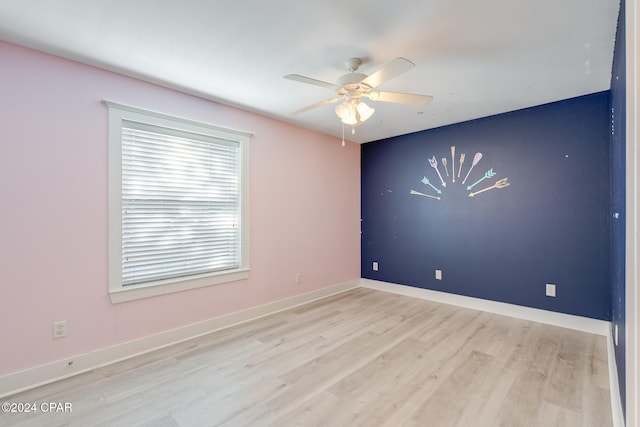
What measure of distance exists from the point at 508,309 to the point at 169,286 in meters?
3.83

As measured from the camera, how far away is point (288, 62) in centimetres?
241

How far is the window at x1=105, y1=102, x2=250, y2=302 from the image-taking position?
2.59 m

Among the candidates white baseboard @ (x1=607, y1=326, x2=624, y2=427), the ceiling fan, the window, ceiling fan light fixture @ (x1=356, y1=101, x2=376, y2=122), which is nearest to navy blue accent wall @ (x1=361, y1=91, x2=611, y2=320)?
white baseboard @ (x1=607, y1=326, x2=624, y2=427)

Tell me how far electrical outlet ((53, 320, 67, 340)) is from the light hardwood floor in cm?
33

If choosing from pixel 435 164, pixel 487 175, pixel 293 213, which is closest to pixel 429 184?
pixel 435 164

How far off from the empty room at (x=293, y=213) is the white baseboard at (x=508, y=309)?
26 millimetres

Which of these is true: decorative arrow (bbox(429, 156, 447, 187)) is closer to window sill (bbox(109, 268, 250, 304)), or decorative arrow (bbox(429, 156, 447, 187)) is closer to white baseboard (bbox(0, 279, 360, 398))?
white baseboard (bbox(0, 279, 360, 398))

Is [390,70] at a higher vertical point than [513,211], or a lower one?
higher

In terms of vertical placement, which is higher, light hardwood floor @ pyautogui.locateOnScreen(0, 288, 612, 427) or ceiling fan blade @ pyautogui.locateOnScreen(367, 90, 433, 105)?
ceiling fan blade @ pyautogui.locateOnScreen(367, 90, 433, 105)

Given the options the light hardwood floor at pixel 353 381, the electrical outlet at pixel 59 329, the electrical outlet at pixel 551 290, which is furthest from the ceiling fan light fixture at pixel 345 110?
the electrical outlet at pixel 551 290

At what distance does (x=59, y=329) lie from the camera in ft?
7.48

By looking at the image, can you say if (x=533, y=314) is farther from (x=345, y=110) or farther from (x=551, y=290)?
(x=345, y=110)

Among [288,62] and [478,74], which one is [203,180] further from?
[478,74]

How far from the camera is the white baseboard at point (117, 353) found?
2.12m
